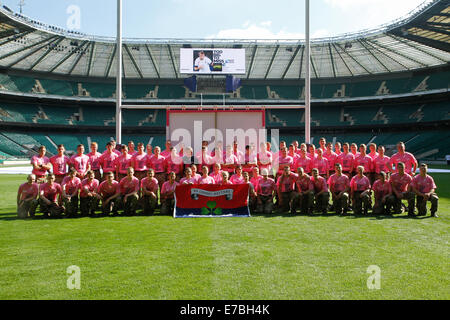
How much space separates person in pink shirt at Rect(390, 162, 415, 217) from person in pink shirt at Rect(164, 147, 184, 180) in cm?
544

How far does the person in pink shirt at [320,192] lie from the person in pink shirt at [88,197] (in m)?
5.33

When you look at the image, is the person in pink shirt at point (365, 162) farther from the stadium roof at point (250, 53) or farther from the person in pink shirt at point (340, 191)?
the stadium roof at point (250, 53)

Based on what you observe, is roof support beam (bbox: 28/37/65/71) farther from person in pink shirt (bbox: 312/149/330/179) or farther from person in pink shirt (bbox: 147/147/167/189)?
person in pink shirt (bbox: 312/149/330/179)

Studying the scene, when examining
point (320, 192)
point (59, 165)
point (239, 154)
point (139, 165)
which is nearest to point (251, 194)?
point (239, 154)

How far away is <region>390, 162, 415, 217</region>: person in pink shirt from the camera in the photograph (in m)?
7.97

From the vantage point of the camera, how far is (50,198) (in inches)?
311

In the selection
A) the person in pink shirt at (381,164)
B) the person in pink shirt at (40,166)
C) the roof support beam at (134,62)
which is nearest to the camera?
the person in pink shirt at (40,166)

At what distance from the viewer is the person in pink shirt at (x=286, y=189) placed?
8.30m

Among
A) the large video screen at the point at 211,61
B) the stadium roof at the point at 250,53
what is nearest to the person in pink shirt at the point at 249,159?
the large video screen at the point at 211,61

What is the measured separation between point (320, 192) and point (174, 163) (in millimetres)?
3872

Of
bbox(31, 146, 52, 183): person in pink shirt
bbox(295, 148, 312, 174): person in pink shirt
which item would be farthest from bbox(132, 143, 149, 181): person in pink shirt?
bbox(295, 148, 312, 174): person in pink shirt
